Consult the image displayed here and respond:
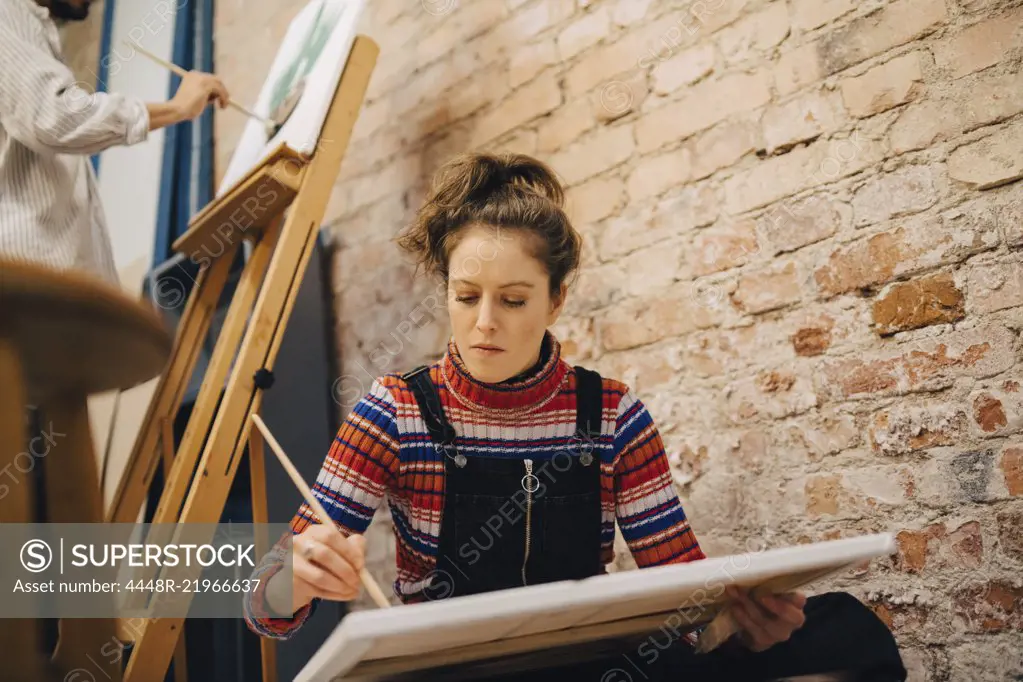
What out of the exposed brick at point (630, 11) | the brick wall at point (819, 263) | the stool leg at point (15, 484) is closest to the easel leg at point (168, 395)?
the brick wall at point (819, 263)

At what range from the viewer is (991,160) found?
3.66 ft

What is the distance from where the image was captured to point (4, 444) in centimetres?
73

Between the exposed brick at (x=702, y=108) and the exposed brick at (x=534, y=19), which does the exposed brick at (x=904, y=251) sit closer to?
the exposed brick at (x=702, y=108)

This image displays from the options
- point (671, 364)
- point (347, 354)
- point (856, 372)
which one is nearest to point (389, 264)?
point (347, 354)

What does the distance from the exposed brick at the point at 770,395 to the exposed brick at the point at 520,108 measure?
767 mm

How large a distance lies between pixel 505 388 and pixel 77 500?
528 millimetres

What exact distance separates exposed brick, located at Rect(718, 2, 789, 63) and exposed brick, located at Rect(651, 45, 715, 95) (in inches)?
1.3

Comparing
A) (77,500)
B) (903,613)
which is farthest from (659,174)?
(77,500)

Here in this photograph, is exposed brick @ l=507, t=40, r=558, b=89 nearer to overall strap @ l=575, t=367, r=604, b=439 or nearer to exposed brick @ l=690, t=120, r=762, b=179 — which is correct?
exposed brick @ l=690, t=120, r=762, b=179

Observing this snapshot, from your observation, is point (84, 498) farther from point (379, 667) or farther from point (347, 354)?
point (347, 354)

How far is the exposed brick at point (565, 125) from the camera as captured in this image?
1.65 metres

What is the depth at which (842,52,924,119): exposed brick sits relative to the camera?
120 cm

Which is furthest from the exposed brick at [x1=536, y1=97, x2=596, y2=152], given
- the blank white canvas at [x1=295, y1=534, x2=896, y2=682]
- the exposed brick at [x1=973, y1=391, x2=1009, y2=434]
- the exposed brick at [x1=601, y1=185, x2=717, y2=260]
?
the blank white canvas at [x1=295, y1=534, x2=896, y2=682]

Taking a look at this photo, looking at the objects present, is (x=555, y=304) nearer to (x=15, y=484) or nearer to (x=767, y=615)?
(x=767, y=615)
